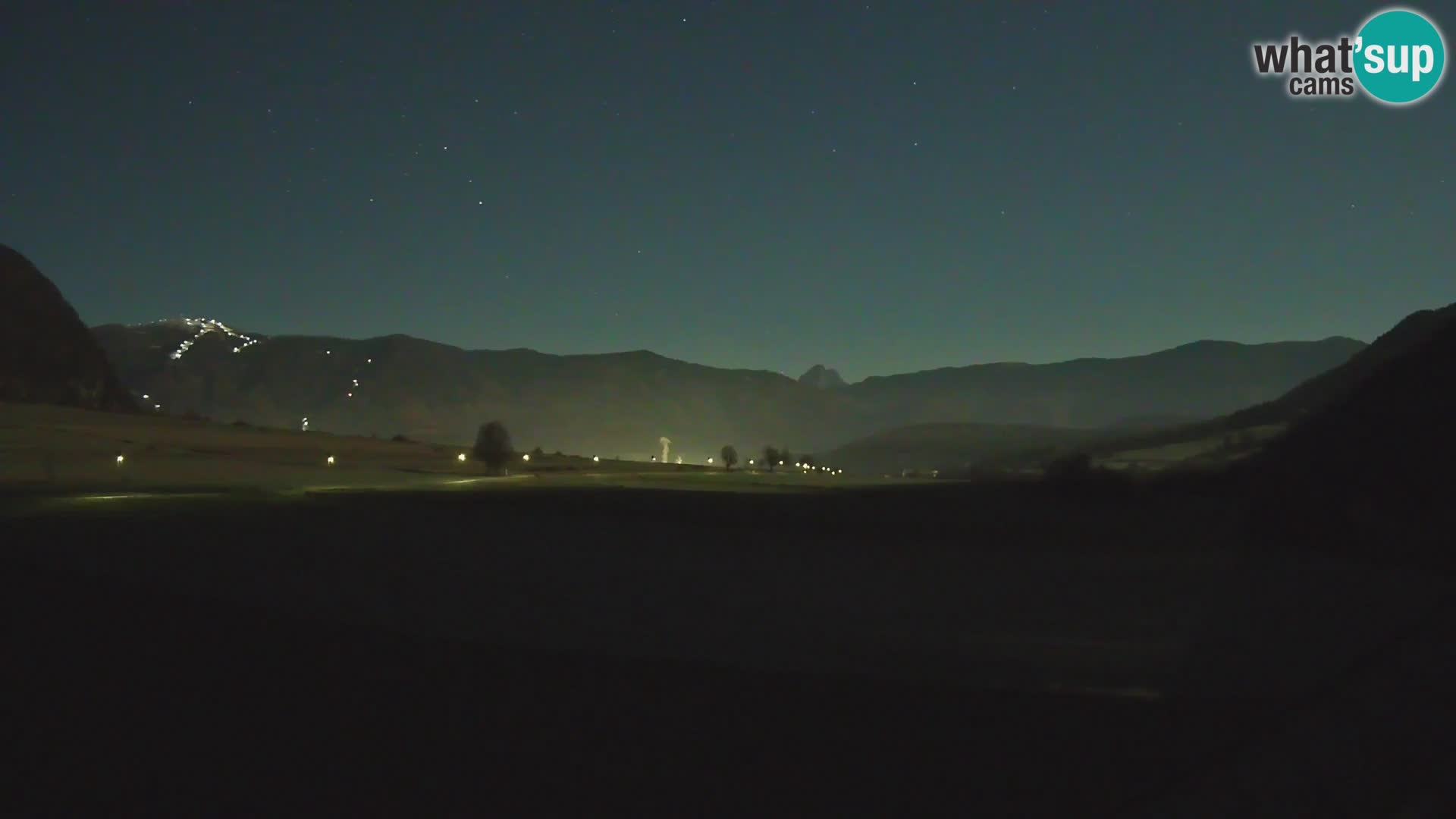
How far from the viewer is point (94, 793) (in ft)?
21.6

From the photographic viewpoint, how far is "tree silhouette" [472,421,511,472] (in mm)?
70562

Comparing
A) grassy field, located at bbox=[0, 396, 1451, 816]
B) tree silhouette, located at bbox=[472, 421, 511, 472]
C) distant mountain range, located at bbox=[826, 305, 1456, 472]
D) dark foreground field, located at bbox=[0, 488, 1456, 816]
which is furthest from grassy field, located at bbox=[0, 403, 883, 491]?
dark foreground field, located at bbox=[0, 488, 1456, 816]

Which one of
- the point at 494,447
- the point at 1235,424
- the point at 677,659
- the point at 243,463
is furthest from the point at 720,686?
the point at 494,447

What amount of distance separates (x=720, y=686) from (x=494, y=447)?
6411 cm

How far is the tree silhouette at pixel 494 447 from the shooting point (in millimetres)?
70562

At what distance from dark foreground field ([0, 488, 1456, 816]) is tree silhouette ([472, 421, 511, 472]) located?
5173 centimetres

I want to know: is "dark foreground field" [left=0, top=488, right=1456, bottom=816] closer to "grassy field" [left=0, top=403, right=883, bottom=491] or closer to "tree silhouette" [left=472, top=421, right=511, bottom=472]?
"grassy field" [left=0, top=403, right=883, bottom=491]

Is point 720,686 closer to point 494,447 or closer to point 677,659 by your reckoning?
point 677,659

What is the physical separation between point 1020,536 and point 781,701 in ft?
50.7

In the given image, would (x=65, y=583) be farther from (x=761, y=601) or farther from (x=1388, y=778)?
(x=1388, y=778)

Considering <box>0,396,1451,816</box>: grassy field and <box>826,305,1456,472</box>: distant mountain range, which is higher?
<box>826,305,1456,472</box>: distant mountain range

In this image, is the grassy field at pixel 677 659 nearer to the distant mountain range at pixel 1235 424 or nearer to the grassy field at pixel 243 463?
the distant mountain range at pixel 1235 424

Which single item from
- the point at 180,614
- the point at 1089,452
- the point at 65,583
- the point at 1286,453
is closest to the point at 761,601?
the point at 180,614

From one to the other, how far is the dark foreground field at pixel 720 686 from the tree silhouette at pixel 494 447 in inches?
2036
